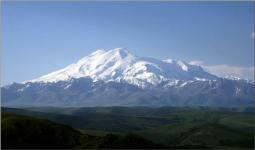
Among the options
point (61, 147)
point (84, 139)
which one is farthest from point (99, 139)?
point (61, 147)

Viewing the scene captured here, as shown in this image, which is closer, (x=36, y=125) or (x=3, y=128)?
(x=3, y=128)

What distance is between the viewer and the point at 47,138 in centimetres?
13300

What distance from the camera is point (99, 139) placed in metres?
139

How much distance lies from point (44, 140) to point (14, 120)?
10100mm

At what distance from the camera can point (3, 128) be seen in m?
126

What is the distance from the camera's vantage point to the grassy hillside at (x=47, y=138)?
127 meters

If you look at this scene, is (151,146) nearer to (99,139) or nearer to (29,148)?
(99,139)

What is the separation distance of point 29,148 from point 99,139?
2222 cm

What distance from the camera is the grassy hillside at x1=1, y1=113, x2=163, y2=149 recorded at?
127 meters

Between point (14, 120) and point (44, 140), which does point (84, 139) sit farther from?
Answer: point (14, 120)

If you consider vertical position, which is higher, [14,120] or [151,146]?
[14,120]

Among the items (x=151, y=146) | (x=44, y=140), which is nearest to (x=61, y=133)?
(x=44, y=140)

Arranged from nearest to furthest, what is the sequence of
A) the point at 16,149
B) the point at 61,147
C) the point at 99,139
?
the point at 16,149 < the point at 61,147 < the point at 99,139

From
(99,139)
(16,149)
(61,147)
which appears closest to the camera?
(16,149)
